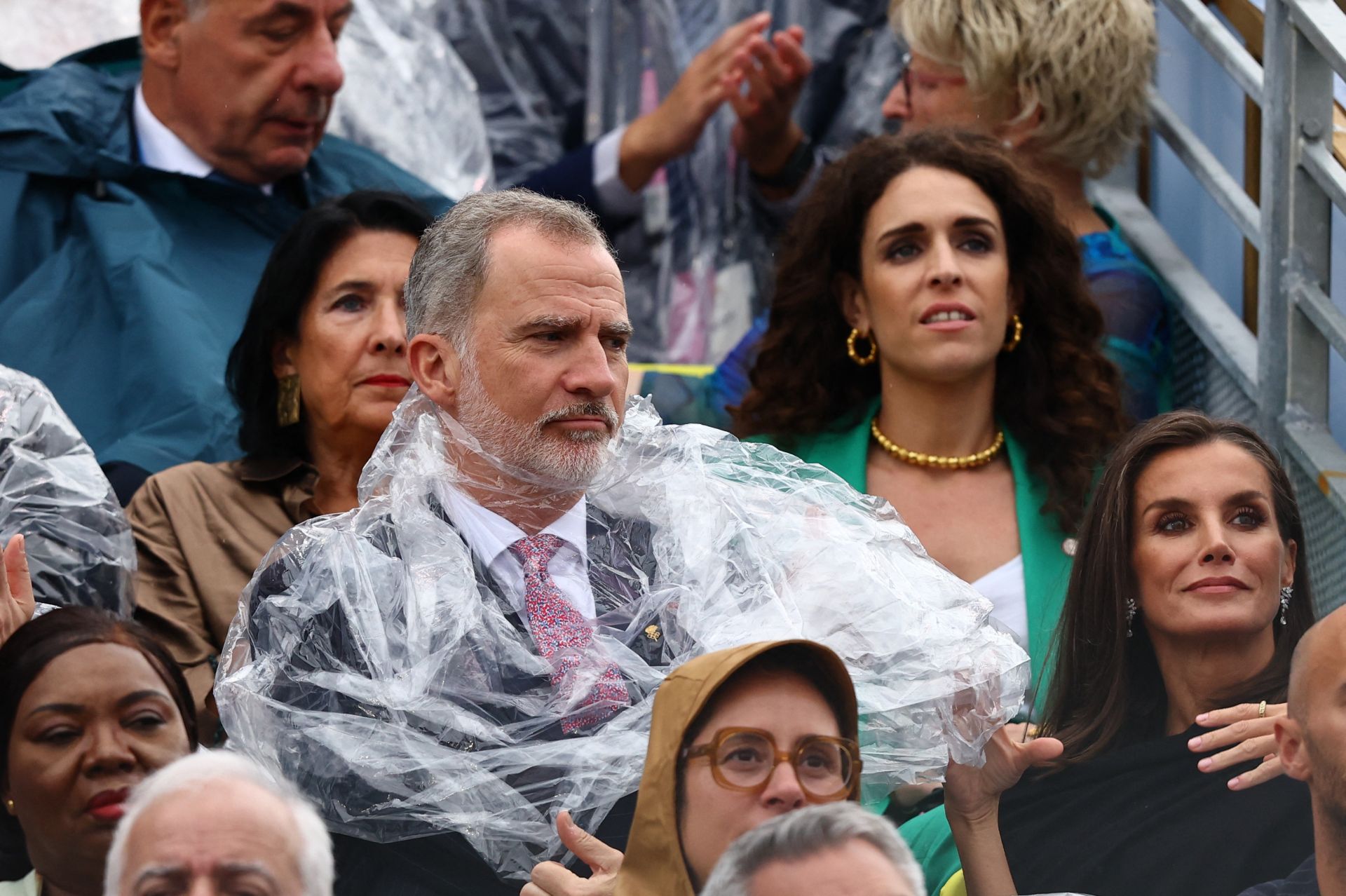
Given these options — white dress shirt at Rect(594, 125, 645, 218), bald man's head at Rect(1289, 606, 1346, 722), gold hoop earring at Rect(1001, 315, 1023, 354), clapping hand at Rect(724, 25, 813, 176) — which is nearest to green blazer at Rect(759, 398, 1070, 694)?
gold hoop earring at Rect(1001, 315, 1023, 354)

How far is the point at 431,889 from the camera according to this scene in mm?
2545

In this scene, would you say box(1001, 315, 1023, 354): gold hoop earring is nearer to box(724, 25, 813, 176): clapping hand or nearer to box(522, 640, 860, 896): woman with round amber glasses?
box(724, 25, 813, 176): clapping hand

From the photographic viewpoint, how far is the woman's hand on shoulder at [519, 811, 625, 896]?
2.39 m

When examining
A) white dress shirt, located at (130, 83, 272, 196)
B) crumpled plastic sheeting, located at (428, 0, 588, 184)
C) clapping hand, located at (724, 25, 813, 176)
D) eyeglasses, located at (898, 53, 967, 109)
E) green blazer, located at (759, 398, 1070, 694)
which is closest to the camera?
green blazer, located at (759, 398, 1070, 694)

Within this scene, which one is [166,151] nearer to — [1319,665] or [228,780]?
[228,780]

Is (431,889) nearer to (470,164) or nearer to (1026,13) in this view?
(1026,13)

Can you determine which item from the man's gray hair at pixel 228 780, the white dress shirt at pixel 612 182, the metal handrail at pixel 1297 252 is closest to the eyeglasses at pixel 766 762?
the man's gray hair at pixel 228 780

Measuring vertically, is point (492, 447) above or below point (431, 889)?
above

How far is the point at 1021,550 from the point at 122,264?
2.02 meters

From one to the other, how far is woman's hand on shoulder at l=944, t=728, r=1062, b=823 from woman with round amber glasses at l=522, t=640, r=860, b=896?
30cm

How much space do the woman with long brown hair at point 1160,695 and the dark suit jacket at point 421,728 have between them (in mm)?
503

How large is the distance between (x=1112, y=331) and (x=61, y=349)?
2.19 meters

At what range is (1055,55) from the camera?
4.20 m

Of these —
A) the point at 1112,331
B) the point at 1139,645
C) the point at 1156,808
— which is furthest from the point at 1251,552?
the point at 1112,331
